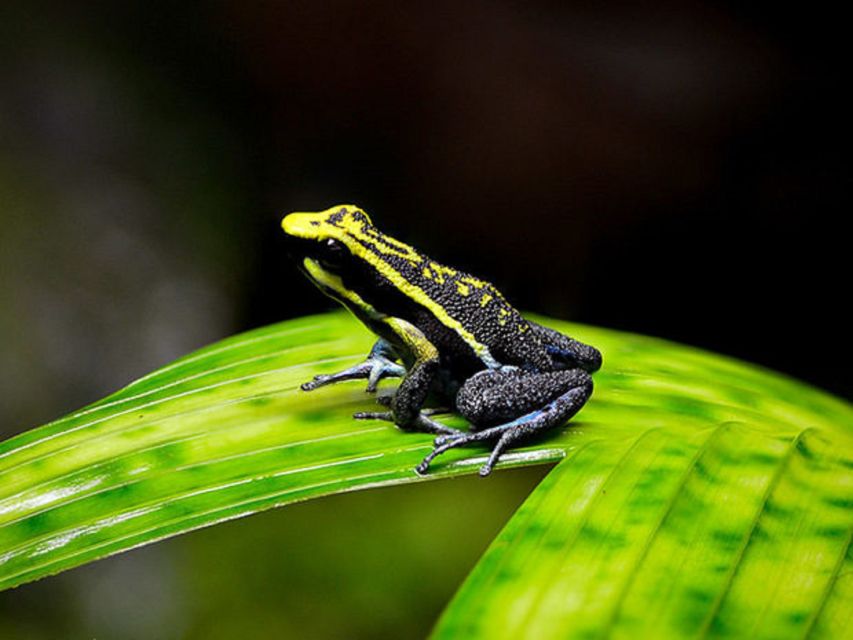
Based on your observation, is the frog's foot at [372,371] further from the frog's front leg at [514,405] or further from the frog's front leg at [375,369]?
the frog's front leg at [514,405]

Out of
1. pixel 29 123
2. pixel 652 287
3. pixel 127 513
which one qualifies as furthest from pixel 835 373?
pixel 29 123

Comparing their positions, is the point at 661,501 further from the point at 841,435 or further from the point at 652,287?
the point at 652,287

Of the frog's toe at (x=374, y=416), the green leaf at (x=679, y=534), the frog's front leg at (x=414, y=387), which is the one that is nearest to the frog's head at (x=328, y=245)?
the frog's front leg at (x=414, y=387)

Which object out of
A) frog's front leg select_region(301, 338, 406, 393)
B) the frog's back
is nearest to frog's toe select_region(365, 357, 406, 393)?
frog's front leg select_region(301, 338, 406, 393)

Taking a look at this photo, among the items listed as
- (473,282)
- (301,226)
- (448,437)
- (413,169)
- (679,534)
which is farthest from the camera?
(413,169)

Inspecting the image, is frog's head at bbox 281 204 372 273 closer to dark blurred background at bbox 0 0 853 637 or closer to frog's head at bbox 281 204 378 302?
frog's head at bbox 281 204 378 302

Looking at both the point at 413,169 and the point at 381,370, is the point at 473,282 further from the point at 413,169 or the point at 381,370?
the point at 413,169

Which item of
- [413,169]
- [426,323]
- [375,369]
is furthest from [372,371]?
[413,169]
